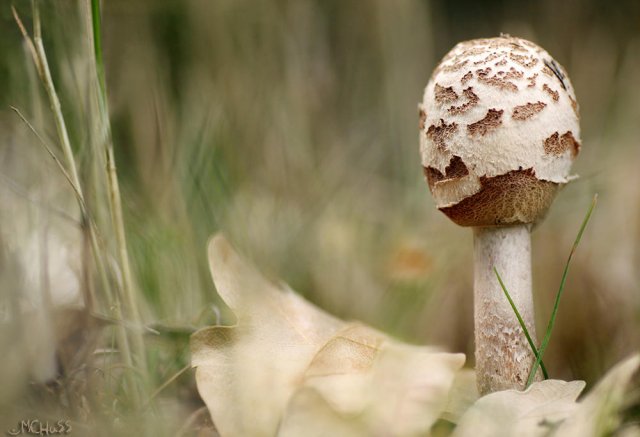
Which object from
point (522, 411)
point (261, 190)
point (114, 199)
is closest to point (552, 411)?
point (522, 411)

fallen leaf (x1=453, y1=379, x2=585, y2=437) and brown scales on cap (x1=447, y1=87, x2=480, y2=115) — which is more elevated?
brown scales on cap (x1=447, y1=87, x2=480, y2=115)

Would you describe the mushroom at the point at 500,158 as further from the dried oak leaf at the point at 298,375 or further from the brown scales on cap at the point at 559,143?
the dried oak leaf at the point at 298,375

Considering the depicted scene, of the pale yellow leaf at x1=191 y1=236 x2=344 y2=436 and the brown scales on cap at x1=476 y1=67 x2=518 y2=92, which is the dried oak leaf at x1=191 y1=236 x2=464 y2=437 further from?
the brown scales on cap at x1=476 y1=67 x2=518 y2=92

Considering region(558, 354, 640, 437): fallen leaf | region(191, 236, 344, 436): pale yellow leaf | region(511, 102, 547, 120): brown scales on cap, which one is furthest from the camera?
region(511, 102, 547, 120): brown scales on cap

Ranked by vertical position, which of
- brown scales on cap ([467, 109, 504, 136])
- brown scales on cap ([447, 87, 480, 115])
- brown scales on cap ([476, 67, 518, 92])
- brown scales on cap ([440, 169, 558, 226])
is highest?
brown scales on cap ([476, 67, 518, 92])

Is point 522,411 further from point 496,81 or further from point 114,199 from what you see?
point 114,199

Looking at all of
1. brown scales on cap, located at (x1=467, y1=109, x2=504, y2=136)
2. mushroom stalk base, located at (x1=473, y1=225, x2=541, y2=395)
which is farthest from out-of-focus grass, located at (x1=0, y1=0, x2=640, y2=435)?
brown scales on cap, located at (x1=467, y1=109, x2=504, y2=136)
